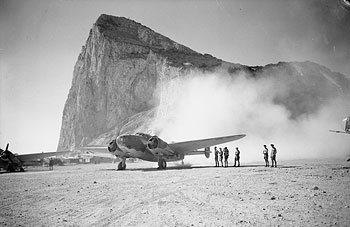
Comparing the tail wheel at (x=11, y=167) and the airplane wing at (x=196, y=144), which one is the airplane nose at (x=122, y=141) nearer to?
the airplane wing at (x=196, y=144)

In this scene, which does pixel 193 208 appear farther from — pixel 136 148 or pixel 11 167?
pixel 11 167

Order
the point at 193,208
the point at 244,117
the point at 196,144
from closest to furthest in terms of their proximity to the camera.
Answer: the point at 193,208 → the point at 196,144 → the point at 244,117

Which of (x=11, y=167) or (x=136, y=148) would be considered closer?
(x=136, y=148)

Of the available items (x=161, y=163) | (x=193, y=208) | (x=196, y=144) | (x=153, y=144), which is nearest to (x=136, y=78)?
(x=196, y=144)

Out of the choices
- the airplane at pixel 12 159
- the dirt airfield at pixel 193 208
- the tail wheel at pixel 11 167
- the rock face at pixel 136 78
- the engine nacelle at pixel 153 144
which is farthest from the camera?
the rock face at pixel 136 78

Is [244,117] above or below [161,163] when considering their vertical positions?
above

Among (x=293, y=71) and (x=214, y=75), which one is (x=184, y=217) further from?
(x=293, y=71)

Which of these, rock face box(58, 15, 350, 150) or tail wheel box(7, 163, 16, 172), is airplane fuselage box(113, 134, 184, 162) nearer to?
tail wheel box(7, 163, 16, 172)

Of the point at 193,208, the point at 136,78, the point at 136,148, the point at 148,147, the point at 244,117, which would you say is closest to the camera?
the point at 193,208

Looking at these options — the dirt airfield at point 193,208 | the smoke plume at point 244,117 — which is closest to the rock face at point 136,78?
the smoke plume at point 244,117

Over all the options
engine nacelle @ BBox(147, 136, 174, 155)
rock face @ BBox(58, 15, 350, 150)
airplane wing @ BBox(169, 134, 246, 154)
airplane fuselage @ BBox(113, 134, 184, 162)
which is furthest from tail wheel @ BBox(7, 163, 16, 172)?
rock face @ BBox(58, 15, 350, 150)
